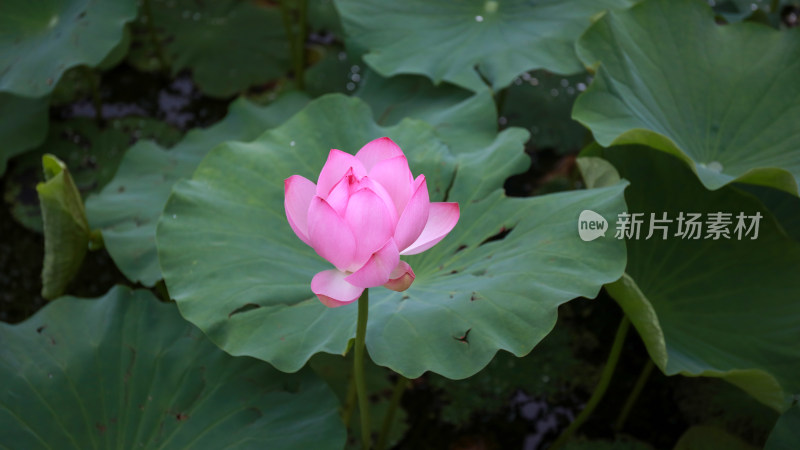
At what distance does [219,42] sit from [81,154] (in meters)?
0.68

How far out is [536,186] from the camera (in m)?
2.29

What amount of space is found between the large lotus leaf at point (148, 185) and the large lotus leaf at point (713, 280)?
0.92 meters

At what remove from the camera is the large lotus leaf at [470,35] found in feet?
5.77

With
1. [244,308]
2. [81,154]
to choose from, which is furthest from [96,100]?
[244,308]

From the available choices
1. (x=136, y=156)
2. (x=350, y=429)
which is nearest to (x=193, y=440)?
(x=350, y=429)

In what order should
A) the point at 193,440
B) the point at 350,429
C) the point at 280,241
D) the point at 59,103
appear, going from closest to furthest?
the point at 193,440 → the point at 280,241 → the point at 350,429 → the point at 59,103

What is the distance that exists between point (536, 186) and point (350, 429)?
1.06 metres

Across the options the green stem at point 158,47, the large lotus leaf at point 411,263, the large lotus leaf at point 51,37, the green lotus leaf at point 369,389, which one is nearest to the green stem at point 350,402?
the green lotus leaf at point 369,389

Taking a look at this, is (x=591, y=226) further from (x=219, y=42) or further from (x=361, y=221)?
(x=219, y=42)

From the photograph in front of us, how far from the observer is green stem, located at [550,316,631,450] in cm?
145

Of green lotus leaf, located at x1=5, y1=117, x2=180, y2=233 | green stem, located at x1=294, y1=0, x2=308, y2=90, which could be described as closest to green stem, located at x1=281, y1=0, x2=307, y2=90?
green stem, located at x1=294, y1=0, x2=308, y2=90

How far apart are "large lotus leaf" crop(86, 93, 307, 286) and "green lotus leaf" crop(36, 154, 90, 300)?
6cm

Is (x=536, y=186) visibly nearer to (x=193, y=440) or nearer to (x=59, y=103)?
(x=193, y=440)

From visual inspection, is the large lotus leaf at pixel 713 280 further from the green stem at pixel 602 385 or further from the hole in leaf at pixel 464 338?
the hole in leaf at pixel 464 338
